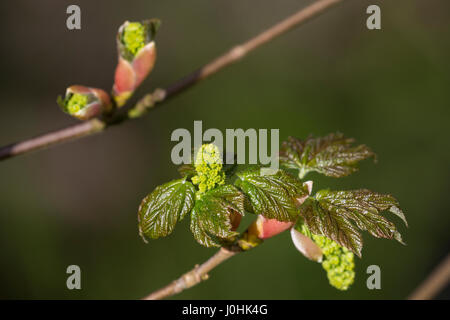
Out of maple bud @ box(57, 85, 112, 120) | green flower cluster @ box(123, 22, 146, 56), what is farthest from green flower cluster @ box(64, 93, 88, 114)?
green flower cluster @ box(123, 22, 146, 56)

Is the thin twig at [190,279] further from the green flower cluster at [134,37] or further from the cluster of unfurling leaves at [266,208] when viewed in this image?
the green flower cluster at [134,37]

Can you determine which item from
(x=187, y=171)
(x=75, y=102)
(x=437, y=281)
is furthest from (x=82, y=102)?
(x=437, y=281)

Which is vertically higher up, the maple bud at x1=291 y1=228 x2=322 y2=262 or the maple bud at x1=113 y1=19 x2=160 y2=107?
the maple bud at x1=113 y1=19 x2=160 y2=107

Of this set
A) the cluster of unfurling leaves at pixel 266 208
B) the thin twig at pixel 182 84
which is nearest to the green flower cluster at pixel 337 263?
the cluster of unfurling leaves at pixel 266 208

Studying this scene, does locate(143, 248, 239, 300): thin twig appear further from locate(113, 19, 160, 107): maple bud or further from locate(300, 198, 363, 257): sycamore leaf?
locate(113, 19, 160, 107): maple bud

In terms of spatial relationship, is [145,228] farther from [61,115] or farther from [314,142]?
[61,115]

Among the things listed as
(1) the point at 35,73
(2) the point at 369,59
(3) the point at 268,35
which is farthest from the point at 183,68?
(3) the point at 268,35
